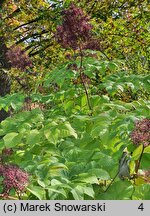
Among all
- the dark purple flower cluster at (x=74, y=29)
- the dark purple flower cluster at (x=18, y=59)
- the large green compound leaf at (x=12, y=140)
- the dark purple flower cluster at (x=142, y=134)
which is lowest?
the large green compound leaf at (x=12, y=140)

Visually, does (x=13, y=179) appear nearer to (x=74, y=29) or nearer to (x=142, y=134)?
(x=142, y=134)

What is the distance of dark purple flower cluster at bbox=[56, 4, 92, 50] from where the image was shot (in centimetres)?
371

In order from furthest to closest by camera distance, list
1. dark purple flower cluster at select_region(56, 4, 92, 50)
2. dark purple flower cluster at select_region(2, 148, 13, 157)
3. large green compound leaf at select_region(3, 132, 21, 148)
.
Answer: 1. dark purple flower cluster at select_region(56, 4, 92, 50)
2. dark purple flower cluster at select_region(2, 148, 13, 157)
3. large green compound leaf at select_region(3, 132, 21, 148)

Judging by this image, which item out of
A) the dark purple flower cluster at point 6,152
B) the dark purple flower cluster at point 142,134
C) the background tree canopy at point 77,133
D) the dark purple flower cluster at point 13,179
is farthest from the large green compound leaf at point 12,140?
the dark purple flower cluster at point 142,134

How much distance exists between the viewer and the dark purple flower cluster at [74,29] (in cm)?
371

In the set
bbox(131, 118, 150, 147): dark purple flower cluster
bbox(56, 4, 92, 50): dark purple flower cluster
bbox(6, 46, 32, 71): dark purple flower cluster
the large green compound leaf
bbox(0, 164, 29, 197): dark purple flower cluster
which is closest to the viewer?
bbox(0, 164, 29, 197): dark purple flower cluster

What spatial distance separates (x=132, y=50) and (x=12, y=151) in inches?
317

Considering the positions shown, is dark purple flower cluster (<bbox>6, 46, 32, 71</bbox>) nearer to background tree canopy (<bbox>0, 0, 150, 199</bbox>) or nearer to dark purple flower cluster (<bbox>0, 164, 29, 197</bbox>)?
background tree canopy (<bbox>0, 0, 150, 199</bbox>)

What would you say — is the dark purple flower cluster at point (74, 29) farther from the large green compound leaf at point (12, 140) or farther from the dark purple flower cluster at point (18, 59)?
the large green compound leaf at point (12, 140)

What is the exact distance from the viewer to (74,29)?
12.2 ft

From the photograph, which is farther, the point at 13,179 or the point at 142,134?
the point at 142,134

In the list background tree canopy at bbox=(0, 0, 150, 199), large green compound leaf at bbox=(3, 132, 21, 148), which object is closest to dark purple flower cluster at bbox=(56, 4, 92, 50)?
background tree canopy at bbox=(0, 0, 150, 199)

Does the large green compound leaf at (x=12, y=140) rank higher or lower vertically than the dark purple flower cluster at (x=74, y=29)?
lower

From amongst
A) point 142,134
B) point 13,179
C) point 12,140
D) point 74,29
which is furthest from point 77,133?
point 13,179
